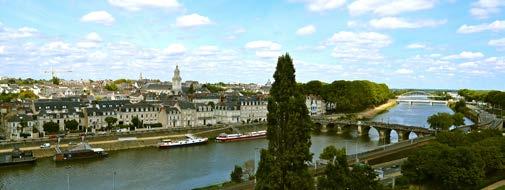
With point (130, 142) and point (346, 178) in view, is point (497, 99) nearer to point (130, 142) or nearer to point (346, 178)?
point (130, 142)

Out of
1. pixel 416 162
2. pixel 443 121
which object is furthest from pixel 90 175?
pixel 443 121

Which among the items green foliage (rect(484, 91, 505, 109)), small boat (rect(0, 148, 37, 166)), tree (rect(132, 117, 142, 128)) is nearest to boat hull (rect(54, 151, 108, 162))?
small boat (rect(0, 148, 37, 166))

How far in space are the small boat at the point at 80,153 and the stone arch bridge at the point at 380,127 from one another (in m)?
36.1

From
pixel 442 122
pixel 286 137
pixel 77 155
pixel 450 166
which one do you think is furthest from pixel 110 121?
pixel 286 137

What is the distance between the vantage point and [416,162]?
106ft

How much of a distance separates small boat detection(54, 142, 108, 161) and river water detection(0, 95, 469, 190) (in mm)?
920

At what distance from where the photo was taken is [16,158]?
147ft

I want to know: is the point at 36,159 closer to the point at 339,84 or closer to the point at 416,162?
the point at 416,162

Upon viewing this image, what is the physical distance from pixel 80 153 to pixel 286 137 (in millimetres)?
36112

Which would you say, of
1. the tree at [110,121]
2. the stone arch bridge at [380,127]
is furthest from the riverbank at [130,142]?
the stone arch bridge at [380,127]

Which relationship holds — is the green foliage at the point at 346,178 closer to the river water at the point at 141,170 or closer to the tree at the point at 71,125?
the river water at the point at 141,170

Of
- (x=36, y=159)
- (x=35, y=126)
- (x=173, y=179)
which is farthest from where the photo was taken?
(x=35, y=126)

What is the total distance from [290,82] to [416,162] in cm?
1802

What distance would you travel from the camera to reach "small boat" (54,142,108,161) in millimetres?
47250
